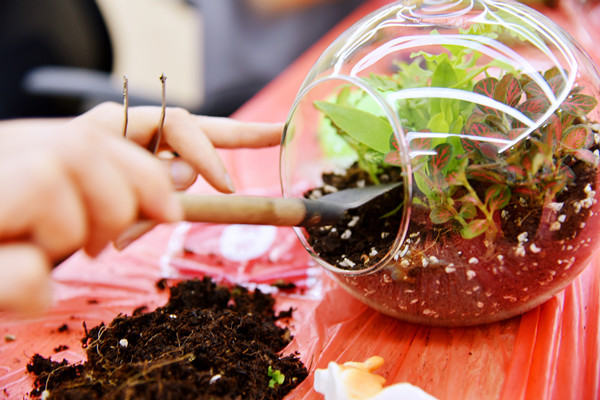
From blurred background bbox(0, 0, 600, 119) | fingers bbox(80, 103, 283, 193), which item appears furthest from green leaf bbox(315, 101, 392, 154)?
blurred background bbox(0, 0, 600, 119)

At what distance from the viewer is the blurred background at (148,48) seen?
4.97ft

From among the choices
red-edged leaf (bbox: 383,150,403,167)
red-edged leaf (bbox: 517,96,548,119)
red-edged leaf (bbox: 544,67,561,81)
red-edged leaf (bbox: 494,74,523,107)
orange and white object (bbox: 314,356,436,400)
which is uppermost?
red-edged leaf (bbox: 544,67,561,81)

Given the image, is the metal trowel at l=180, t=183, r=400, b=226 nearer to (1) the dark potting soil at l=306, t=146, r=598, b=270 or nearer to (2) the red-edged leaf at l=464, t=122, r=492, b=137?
(1) the dark potting soil at l=306, t=146, r=598, b=270

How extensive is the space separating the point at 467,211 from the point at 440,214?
3cm

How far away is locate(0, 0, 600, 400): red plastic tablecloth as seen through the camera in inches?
26.7

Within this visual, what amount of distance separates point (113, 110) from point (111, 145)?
33cm

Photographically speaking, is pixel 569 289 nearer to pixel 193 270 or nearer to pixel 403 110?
pixel 403 110

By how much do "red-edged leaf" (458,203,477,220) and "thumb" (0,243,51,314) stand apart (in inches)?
19.2

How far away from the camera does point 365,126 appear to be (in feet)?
2.37

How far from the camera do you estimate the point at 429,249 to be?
0.66 m

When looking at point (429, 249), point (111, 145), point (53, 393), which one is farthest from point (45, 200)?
point (429, 249)

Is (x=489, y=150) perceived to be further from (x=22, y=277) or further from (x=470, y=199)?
(x=22, y=277)

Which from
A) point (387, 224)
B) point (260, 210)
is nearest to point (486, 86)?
point (387, 224)

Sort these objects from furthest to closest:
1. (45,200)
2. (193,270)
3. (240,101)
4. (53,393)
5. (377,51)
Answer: (240,101) < (193,270) < (377,51) < (53,393) < (45,200)
